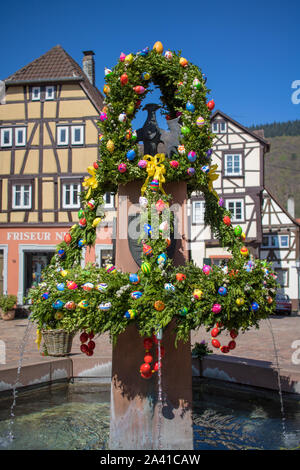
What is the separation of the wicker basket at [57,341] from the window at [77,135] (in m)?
14.1

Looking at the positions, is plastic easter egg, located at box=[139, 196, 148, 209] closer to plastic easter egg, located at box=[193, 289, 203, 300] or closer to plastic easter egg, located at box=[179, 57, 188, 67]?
plastic easter egg, located at box=[193, 289, 203, 300]

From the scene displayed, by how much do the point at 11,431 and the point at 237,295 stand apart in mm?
2896

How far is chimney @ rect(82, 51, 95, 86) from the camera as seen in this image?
23359mm

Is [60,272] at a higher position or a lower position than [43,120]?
lower

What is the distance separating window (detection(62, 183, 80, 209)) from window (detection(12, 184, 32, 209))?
5.27ft

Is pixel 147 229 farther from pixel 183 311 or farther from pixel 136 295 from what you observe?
pixel 183 311

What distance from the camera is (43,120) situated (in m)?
20.8

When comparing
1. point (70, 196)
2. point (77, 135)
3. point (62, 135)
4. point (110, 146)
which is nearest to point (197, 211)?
point (70, 196)

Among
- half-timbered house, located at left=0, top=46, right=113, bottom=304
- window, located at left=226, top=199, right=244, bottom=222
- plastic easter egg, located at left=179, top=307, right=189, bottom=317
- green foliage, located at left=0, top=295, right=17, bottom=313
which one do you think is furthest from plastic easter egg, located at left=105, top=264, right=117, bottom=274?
window, located at left=226, top=199, right=244, bottom=222

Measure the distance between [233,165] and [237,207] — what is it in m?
2.24

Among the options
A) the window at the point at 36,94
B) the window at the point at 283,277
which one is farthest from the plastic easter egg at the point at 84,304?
the window at the point at 283,277
